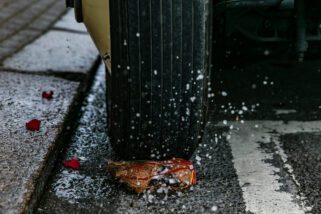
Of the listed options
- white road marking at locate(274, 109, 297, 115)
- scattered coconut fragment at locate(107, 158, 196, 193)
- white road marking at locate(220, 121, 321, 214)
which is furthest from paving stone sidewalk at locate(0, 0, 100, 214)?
white road marking at locate(274, 109, 297, 115)

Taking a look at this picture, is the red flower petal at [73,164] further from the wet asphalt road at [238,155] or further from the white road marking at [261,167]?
the white road marking at [261,167]

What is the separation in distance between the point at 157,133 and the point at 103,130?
670mm

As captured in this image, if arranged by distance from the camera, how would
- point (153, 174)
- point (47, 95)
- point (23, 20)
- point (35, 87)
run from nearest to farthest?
point (153, 174)
point (47, 95)
point (35, 87)
point (23, 20)

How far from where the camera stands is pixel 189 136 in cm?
181

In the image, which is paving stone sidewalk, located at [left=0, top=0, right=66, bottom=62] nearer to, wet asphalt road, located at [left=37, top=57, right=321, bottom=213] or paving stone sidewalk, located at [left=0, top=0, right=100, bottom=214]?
paving stone sidewalk, located at [left=0, top=0, right=100, bottom=214]

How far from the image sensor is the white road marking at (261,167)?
72.9 inches

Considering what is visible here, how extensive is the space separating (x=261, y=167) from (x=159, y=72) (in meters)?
0.62

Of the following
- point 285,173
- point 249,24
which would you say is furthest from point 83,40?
point 285,173

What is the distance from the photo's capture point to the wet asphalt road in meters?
1.84

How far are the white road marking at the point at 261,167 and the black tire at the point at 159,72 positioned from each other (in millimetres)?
277

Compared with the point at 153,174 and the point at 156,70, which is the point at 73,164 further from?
the point at 156,70

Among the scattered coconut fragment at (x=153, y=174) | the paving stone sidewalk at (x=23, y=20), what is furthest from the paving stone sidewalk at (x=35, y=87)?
the scattered coconut fragment at (x=153, y=174)

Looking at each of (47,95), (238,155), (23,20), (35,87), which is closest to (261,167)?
(238,155)

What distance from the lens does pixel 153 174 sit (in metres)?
1.87
